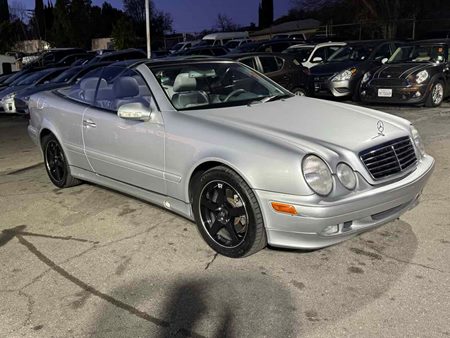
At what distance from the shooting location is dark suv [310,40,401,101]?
507 inches

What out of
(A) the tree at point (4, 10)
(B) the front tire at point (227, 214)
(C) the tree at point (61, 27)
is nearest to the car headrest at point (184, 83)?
(B) the front tire at point (227, 214)

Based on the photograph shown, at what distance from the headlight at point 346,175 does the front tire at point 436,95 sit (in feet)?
27.6

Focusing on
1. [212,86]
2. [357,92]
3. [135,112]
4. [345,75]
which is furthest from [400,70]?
[135,112]

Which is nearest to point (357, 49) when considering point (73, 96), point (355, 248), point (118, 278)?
point (73, 96)

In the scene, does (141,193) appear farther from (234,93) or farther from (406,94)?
(406,94)

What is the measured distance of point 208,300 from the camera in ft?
10.9

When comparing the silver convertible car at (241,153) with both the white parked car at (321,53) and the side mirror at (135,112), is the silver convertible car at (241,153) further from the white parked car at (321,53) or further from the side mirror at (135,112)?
the white parked car at (321,53)

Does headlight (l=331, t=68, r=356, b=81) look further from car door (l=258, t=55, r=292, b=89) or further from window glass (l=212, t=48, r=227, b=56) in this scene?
window glass (l=212, t=48, r=227, b=56)

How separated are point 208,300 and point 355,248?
1.34m

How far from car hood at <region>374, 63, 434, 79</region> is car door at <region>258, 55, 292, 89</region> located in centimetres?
203

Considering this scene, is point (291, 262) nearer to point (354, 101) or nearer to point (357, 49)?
point (354, 101)

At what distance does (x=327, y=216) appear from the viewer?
11.1 feet

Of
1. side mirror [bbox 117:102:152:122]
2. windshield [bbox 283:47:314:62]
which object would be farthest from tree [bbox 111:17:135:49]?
side mirror [bbox 117:102:152:122]

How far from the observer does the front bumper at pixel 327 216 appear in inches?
134
